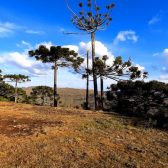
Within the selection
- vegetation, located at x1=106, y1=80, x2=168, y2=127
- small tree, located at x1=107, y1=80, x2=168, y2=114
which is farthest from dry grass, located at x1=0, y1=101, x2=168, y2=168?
small tree, located at x1=107, y1=80, x2=168, y2=114

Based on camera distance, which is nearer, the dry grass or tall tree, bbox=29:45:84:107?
the dry grass

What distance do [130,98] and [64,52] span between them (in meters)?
10.4

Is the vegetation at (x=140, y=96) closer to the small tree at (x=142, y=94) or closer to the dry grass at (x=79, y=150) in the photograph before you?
the small tree at (x=142, y=94)

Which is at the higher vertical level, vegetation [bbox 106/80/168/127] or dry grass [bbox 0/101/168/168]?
vegetation [bbox 106/80/168/127]

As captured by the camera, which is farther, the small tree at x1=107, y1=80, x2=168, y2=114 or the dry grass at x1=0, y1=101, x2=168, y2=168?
the small tree at x1=107, y1=80, x2=168, y2=114

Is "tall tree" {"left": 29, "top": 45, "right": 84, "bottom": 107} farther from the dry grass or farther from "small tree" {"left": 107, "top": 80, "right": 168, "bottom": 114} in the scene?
the dry grass

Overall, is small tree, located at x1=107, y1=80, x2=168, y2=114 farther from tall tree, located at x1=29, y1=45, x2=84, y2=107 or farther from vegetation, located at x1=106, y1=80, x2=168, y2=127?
tall tree, located at x1=29, y1=45, x2=84, y2=107

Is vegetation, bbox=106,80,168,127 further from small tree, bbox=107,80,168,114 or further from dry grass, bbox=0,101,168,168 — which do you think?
dry grass, bbox=0,101,168,168

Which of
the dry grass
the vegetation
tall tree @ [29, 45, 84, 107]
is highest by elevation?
tall tree @ [29, 45, 84, 107]

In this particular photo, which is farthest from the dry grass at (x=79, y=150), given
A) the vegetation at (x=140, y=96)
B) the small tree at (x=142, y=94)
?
the small tree at (x=142, y=94)

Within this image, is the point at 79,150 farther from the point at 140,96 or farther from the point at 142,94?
the point at 140,96

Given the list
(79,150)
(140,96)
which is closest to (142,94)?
(140,96)

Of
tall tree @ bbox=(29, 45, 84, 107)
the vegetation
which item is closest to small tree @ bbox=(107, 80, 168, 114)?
the vegetation

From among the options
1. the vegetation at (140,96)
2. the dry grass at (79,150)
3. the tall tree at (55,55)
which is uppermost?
the tall tree at (55,55)
